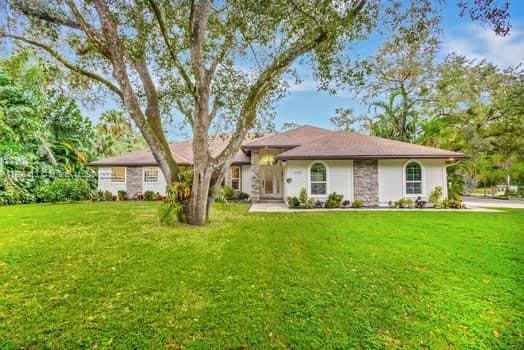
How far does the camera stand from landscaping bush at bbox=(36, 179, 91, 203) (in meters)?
15.8

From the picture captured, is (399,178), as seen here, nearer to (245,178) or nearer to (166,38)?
(245,178)

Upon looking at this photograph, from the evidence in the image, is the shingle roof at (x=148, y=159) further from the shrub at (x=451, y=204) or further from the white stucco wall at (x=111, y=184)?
the shrub at (x=451, y=204)

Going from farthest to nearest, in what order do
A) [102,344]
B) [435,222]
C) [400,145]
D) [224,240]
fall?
[400,145] < [435,222] < [224,240] < [102,344]

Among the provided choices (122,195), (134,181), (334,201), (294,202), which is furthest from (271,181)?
(122,195)

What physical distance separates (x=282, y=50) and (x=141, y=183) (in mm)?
13567

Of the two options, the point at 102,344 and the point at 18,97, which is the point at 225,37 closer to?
the point at 102,344

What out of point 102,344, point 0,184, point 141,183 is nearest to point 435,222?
point 102,344

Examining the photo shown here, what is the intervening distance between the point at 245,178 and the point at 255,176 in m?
1.62

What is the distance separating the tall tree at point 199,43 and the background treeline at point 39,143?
117 inches

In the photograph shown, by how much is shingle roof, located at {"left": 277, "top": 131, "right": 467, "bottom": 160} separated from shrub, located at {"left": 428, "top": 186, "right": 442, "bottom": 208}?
1.71m

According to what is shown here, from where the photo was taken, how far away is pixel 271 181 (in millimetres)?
17031

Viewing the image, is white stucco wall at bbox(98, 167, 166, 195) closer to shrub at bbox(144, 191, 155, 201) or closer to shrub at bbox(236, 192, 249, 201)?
shrub at bbox(144, 191, 155, 201)

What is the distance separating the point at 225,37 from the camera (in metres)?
8.60

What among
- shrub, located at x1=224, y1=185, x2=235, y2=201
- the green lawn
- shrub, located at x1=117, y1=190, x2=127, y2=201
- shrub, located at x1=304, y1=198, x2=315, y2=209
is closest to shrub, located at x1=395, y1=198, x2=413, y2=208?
shrub, located at x1=304, y1=198, x2=315, y2=209
